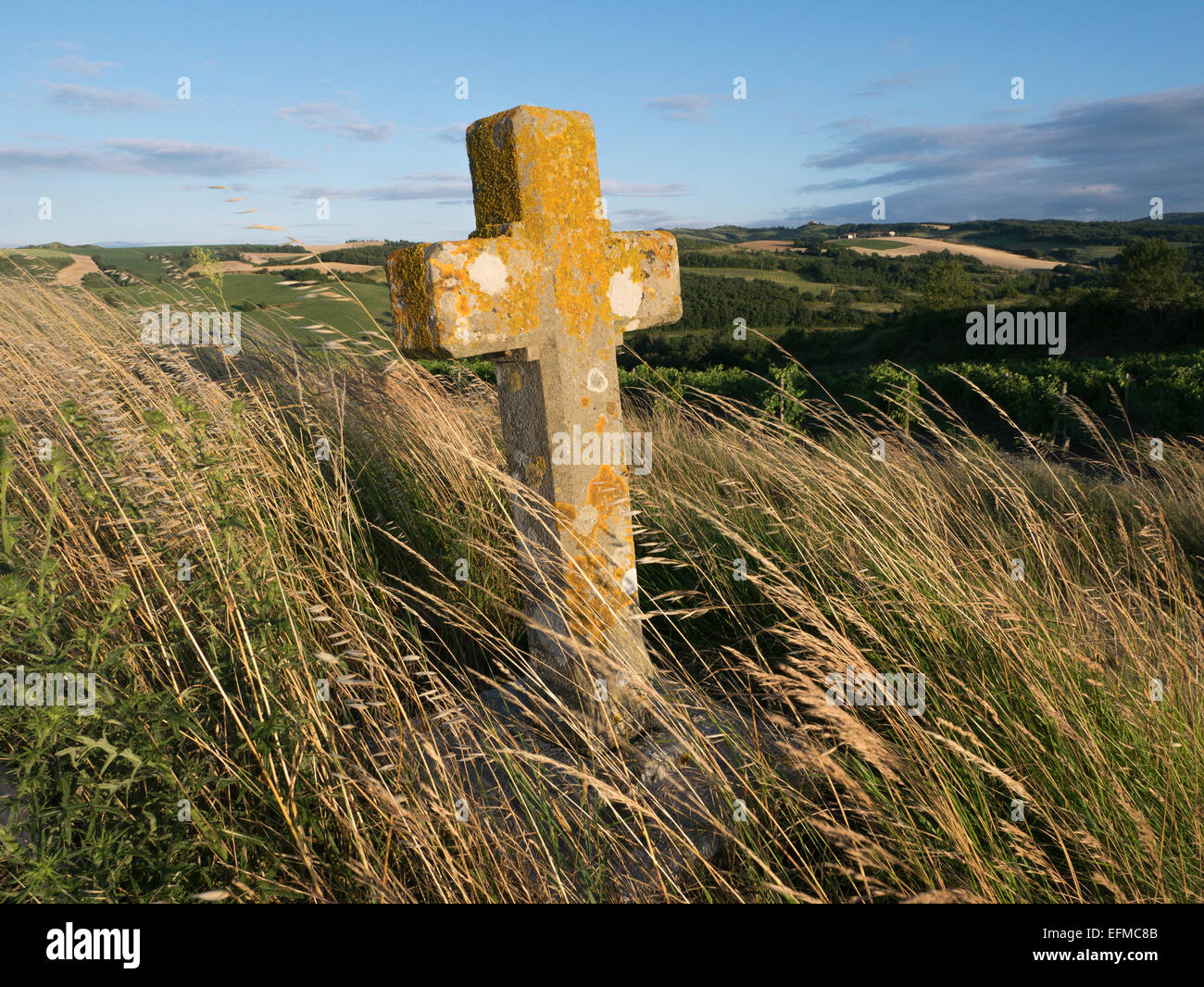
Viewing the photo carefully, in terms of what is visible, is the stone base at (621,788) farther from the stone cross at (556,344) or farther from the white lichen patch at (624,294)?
the white lichen patch at (624,294)

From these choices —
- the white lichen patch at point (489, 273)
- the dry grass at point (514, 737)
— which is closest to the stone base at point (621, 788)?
the dry grass at point (514, 737)

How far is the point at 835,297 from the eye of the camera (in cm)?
4556

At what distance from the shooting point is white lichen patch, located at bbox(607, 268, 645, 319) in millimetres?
2496

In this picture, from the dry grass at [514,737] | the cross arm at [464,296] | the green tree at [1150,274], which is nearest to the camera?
the dry grass at [514,737]

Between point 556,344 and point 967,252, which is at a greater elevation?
point 967,252

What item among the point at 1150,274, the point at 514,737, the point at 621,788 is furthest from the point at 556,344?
the point at 1150,274

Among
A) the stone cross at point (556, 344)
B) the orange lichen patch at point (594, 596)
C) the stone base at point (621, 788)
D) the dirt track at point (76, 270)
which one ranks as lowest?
the stone base at point (621, 788)

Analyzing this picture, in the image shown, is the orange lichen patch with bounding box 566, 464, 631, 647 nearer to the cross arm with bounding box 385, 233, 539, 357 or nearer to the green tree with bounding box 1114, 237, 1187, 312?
the cross arm with bounding box 385, 233, 539, 357

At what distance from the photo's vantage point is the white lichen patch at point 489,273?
85.3 inches

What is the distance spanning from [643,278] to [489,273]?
65 cm

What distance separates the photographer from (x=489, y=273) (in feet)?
7.20

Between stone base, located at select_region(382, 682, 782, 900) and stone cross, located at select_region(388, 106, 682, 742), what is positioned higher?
stone cross, located at select_region(388, 106, 682, 742)

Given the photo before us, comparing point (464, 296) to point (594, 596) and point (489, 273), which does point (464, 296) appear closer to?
point (489, 273)

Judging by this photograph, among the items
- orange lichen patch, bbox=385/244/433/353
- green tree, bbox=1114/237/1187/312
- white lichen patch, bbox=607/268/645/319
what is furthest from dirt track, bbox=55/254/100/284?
green tree, bbox=1114/237/1187/312
